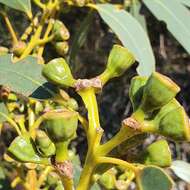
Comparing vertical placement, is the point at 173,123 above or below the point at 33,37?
above

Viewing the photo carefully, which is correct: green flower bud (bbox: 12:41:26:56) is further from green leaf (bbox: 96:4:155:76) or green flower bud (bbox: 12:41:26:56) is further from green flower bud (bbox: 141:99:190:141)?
green flower bud (bbox: 141:99:190:141)

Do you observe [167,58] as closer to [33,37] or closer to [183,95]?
[183,95]

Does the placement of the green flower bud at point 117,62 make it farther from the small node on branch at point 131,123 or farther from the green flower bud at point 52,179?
the green flower bud at point 52,179

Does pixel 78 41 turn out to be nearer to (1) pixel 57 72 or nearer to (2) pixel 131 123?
(1) pixel 57 72

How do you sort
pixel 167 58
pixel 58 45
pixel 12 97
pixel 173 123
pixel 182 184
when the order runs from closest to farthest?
pixel 173 123 < pixel 12 97 < pixel 58 45 < pixel 182 184 < pixel 167 58

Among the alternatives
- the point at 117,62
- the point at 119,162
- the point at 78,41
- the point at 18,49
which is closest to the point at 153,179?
the point at 119,162

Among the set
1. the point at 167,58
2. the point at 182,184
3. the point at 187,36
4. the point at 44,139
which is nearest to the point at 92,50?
the point at 167,58
